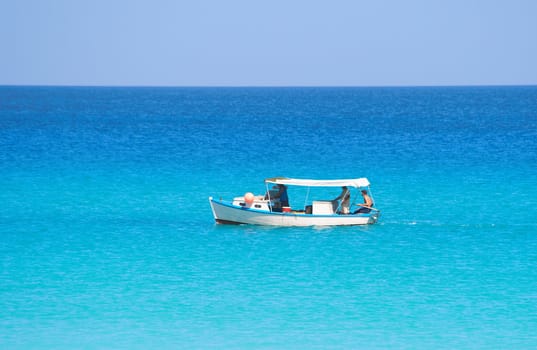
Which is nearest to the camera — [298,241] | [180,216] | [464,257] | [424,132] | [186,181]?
[464,257]

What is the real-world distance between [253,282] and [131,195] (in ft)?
63.5

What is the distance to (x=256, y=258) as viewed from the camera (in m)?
33.9

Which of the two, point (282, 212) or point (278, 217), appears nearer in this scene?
point (278, 217)

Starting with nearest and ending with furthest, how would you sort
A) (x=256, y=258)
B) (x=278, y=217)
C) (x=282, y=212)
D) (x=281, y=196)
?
(x=256, y=258) < (x=278, y=217) < (x=282, y=212) < (x=281, y=196)

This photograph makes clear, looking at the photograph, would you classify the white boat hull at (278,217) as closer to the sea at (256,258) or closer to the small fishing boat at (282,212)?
the small fishing boat at (282,212)

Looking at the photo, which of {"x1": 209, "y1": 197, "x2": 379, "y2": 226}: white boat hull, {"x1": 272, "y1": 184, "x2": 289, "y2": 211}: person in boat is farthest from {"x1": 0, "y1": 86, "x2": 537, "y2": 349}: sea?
{"x1": 272, "y1": 184, "x2": 289, "y2": 211}: person in boat

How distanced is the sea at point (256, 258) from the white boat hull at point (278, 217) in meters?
0.35

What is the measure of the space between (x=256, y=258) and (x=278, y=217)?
5.33 metres

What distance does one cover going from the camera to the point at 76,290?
2927 centimetres

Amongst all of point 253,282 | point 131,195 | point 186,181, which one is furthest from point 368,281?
point 186,181

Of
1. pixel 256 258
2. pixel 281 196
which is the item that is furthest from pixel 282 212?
pixel 256 258

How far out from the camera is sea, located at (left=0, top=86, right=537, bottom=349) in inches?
1000

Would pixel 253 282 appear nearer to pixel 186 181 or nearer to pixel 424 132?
pixel 186 181

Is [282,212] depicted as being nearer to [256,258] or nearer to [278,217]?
[278,217]
